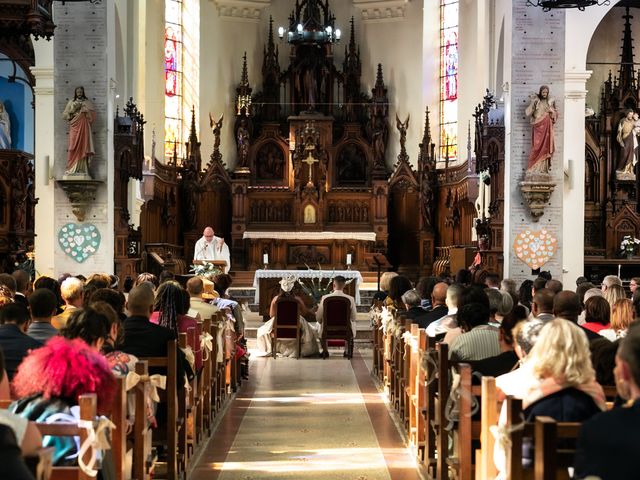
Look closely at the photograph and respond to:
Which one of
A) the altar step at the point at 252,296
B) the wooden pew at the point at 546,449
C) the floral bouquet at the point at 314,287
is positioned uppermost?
the wooden pew at the point at 546,449

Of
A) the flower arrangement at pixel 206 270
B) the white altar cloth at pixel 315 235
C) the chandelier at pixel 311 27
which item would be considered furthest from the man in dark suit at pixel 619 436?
the chandelier at pixel 311 27

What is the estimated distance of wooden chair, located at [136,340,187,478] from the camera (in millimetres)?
6508

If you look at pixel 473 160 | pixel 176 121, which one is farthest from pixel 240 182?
pixel 473 160

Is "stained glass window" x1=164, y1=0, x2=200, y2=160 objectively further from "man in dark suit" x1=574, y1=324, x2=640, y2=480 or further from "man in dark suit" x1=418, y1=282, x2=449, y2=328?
"man in dark suit" x1=574, y1=324, x2=640, y2=480

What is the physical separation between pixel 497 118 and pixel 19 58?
8625 mm

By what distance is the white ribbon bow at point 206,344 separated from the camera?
8781 mm

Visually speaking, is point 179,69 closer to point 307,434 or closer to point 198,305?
point 198,305

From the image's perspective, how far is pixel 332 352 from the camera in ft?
53.4

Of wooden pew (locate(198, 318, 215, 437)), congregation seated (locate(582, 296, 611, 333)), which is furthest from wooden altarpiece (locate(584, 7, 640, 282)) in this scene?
congregation seated (locate(582, 296, 611, 333))

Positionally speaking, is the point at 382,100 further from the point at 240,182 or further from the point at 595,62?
the point at 595,62

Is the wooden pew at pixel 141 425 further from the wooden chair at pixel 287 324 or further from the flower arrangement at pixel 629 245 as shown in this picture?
the flower arrangement at pixel 629 245

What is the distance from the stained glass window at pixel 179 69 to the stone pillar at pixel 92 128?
29.9ft

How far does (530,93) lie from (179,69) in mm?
12914

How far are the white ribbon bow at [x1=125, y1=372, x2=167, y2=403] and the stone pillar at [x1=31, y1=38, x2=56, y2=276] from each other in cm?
1178
